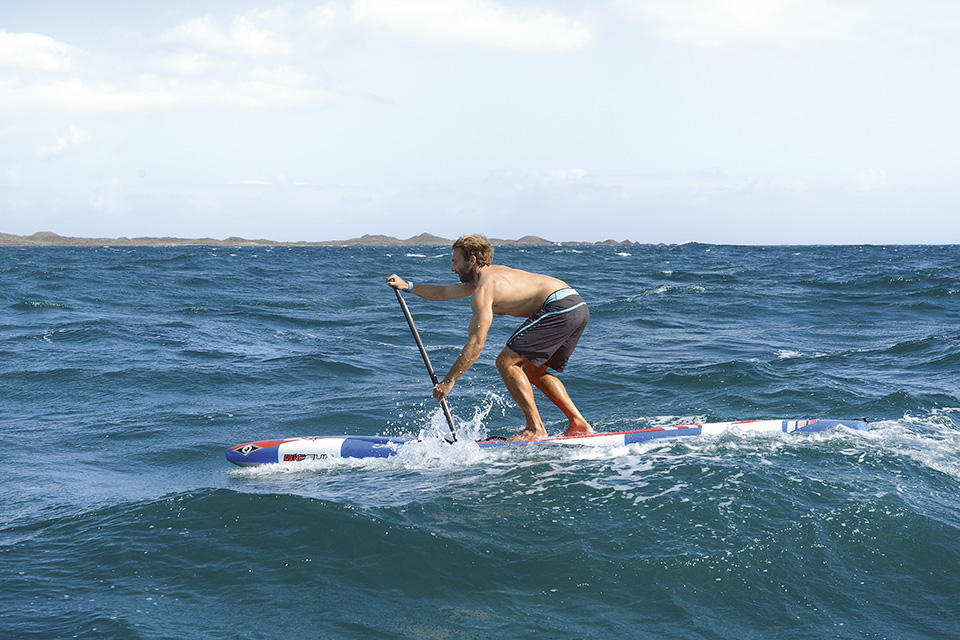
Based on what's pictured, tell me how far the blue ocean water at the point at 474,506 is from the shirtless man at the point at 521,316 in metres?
0.69

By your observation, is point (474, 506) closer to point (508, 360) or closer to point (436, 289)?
point (508, 360)

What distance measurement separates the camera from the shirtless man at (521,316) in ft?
22.0

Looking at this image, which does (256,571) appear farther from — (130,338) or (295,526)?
(130,338)

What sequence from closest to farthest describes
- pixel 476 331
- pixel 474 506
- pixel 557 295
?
pixel 474 506
pixel 476 331
pixel 557 295

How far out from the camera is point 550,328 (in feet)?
23.2

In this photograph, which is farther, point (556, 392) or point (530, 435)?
point (556, 392)

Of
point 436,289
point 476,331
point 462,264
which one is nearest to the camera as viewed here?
point 476,331

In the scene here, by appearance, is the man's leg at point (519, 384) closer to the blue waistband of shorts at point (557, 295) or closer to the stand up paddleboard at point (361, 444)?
the stand up paddleboard at point (361, 444)

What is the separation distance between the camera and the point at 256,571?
14.5 feet

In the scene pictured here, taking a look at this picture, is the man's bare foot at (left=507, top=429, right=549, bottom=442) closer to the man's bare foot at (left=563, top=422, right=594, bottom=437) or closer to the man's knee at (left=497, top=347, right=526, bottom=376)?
the man's bare foot at (left=563, top=422, right=594, bottom=437)

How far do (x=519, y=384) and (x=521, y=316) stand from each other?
66 centimetres

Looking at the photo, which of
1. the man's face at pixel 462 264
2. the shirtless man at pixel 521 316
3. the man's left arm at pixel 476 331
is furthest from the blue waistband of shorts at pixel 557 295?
the man's face at pixel 462 264

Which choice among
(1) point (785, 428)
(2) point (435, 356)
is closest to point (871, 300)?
(2) point (435, 356)

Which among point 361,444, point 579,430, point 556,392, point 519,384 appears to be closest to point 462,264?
point 519,384
